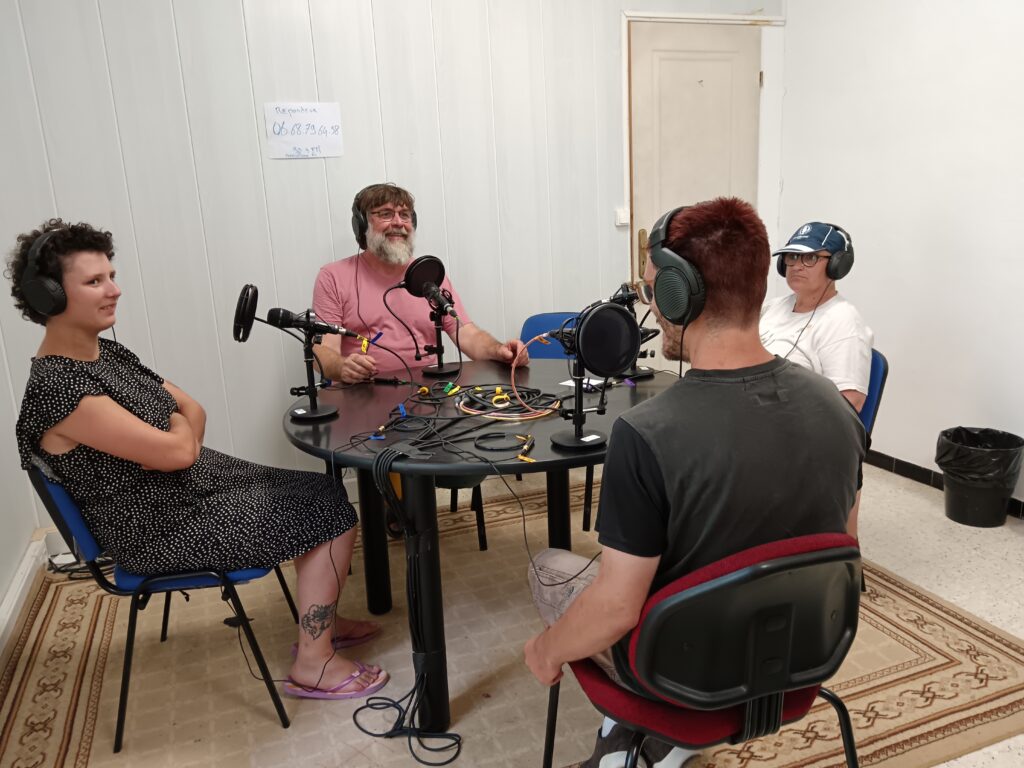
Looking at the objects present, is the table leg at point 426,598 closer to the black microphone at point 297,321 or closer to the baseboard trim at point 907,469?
the black microphone at point 297,321

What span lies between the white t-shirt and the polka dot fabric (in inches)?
58.9

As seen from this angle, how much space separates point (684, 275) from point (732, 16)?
328cm

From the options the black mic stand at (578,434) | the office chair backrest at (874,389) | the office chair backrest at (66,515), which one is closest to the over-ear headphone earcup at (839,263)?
the office chair backrest at (874,389)

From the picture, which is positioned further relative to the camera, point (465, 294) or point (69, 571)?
point (465, 294)

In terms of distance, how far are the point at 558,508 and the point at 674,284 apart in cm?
148

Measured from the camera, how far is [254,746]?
182 centimetres

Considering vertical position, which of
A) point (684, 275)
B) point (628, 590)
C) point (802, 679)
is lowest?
point (802, 679)

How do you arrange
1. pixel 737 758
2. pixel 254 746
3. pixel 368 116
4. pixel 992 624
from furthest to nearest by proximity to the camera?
1. pixel 368 116
2. pixel 992 624
3. pixel 254 746
4. pixel 737 758

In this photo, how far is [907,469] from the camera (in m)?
3.42

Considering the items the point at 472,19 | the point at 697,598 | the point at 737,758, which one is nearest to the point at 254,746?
the point at 737,758

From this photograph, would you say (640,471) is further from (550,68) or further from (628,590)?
(550,68)

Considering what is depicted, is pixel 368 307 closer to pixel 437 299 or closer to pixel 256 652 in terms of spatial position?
pixel 437 299

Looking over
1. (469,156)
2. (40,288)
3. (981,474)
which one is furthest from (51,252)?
(981,474)

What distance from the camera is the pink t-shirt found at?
9.35ft
